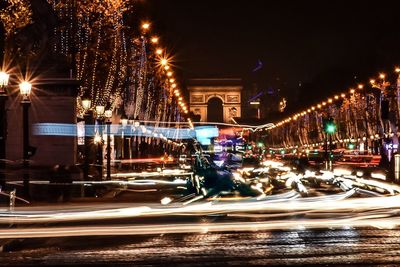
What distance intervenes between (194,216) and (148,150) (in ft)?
189

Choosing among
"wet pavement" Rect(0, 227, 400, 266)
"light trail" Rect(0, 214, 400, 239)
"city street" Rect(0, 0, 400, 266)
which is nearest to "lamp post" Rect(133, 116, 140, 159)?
"city street" Rect(0, 0, 400, 266)

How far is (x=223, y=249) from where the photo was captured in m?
13.8

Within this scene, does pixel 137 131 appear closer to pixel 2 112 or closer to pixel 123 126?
pixel 123 126

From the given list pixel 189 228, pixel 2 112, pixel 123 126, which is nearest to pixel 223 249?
pixel 189 228

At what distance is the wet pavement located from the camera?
12.4m

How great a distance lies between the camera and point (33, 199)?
27.2 m

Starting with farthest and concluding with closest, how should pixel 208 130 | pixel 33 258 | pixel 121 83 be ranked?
pixel 208 130 → pixel 121 83 → pixel 33 258

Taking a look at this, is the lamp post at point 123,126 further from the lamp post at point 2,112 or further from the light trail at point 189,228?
the light trail at point 189,228

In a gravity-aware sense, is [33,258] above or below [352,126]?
below

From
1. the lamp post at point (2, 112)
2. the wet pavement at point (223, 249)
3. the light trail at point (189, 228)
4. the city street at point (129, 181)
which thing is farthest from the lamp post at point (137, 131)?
the wet pavement at point (223, 249)

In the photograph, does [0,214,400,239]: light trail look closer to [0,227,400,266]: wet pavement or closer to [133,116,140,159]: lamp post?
[0,227,400,266]: wet pavement

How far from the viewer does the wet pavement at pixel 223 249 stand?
40.8ft

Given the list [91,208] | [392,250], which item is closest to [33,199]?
[91,208]

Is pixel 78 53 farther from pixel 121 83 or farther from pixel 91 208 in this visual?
pixel 91 208
